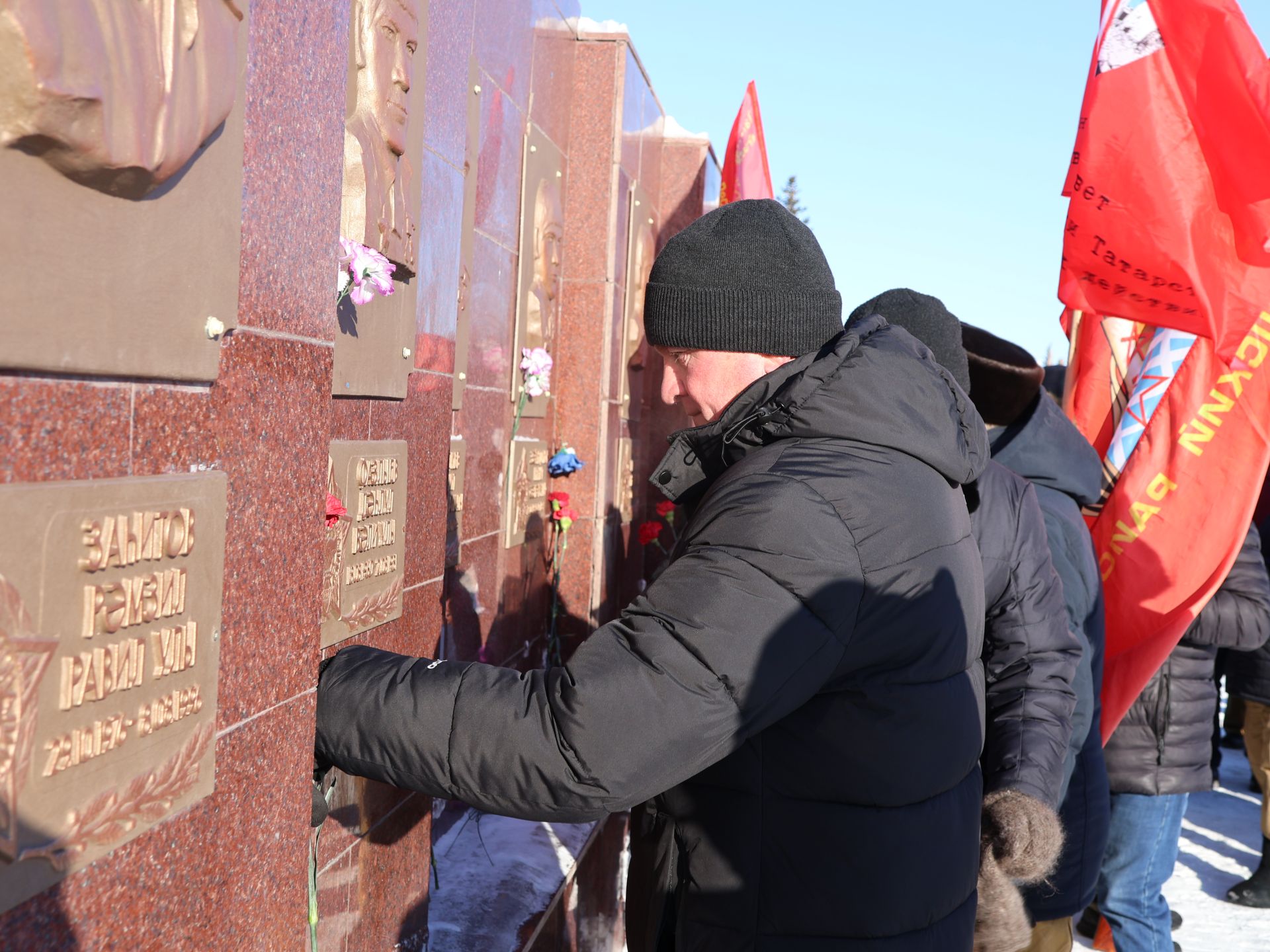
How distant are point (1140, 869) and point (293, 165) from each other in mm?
3789

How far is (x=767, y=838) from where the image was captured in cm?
174

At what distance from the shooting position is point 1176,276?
3.78 meters

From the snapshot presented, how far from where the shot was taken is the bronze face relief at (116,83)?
928 mm

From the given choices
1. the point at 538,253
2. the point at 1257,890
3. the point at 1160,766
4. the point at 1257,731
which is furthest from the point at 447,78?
the point at 1257,890

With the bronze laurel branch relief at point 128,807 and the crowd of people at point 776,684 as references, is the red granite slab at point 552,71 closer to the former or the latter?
the crowd of people at point 776,684

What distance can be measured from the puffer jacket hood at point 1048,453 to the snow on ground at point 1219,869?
3.04 m

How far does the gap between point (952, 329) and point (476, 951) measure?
2076 mm

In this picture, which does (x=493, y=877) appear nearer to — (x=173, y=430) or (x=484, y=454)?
(x=484, y=454)

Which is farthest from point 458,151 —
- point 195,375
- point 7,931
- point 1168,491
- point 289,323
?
point 1168,491

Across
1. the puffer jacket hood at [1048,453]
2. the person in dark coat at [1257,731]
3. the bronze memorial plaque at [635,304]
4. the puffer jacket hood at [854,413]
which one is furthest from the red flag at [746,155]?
the puffer jacket hood at [854,413]

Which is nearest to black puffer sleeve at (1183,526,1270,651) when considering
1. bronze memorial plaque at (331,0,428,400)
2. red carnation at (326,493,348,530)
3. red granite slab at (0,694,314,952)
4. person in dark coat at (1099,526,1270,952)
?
person in dark coat at (1099,526,1270,952)

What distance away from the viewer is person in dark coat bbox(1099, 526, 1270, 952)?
3988 mm

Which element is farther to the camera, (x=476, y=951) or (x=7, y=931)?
(x=476, y=951)

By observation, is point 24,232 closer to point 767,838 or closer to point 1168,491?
point 767,838
